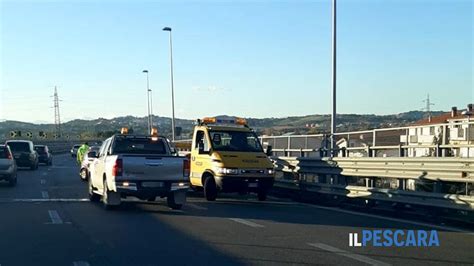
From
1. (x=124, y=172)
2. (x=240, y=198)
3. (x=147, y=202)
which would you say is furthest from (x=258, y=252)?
(x=240, y=198)

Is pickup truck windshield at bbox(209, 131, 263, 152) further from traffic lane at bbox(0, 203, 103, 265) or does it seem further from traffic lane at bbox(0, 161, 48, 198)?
traffic lane at bbox(0, 161, 48, 198)

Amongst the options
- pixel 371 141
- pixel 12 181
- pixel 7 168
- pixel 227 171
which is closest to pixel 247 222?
pixel 227 171

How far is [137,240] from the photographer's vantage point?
1119cm

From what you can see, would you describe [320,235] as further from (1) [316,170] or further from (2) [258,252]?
(1) [316,170]

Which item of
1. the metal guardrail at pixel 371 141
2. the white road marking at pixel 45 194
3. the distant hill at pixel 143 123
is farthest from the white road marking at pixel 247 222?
the distant hill at pixel 143 123

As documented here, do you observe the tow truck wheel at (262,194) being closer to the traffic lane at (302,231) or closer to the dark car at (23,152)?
the traffic lane at (302,231)

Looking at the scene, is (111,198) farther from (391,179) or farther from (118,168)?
(391,179)

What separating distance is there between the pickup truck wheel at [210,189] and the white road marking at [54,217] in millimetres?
4898

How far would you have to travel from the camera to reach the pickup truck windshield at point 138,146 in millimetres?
17406

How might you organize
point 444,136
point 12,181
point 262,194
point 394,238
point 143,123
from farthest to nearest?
point 143,123
point 12,181
point 262,194
point 444,136
point 394,238

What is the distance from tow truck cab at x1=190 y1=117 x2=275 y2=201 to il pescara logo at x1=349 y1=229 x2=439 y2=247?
21.9 feet

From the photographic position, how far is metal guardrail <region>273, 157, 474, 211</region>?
1377 cm

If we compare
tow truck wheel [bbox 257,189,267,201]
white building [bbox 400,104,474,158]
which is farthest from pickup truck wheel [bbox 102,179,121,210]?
white building [bbox 400,104,474,158]

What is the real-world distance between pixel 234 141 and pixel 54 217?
6.86 m
